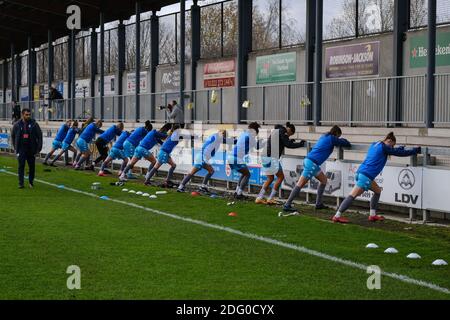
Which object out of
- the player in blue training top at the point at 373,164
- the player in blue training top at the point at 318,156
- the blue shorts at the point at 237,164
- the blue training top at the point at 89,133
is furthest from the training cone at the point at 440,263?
the blue training top at the point at 89,133

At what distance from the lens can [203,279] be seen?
8695 millimetres

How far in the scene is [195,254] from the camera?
10.4 meters

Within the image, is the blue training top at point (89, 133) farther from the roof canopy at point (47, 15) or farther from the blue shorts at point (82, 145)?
the roof canopy at point (47, 15)

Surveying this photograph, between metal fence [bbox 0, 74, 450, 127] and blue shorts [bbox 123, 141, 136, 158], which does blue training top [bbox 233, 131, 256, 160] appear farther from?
blue shorts [bbox 123, 141, 136, 158]

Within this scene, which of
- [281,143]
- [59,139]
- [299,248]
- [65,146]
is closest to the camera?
[299,248]

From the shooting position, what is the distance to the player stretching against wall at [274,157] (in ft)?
58.1

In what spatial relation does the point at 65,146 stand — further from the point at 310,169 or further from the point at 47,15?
the point at 310,169

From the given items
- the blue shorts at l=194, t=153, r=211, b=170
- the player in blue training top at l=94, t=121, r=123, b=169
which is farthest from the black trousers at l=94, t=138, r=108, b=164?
the blue shorts at l=194, t=153, r=211, b=170

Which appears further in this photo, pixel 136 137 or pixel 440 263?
pixel 136 137

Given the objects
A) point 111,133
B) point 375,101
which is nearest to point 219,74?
point 111,133

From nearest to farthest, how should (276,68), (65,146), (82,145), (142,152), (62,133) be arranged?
(142,152) < (276,68) < (82,145) < (65,146) < (62,133)

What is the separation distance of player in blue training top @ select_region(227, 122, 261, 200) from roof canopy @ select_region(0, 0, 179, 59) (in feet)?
55.1

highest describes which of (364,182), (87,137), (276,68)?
(276,68)

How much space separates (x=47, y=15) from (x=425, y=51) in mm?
24569
